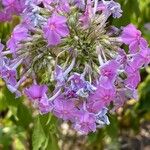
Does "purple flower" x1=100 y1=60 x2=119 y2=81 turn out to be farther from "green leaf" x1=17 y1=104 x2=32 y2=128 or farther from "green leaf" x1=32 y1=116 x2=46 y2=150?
"green leaf" x1=17 y1=104 x2=32 y2=128

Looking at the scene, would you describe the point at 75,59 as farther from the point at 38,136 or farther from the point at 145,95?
the point at 145,95

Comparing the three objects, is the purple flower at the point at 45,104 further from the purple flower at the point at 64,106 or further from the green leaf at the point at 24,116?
the green leaf at the point at 24,116

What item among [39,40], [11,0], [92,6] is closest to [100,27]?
[92,6]

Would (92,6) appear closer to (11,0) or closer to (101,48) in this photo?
(101,48)

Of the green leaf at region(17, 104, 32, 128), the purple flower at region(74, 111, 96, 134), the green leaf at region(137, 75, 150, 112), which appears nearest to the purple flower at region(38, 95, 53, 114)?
the purple flower at region(74, 111, 96, 134)

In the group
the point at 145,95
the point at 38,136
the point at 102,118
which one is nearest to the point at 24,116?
the point at 38,136

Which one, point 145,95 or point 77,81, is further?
point 145,95
